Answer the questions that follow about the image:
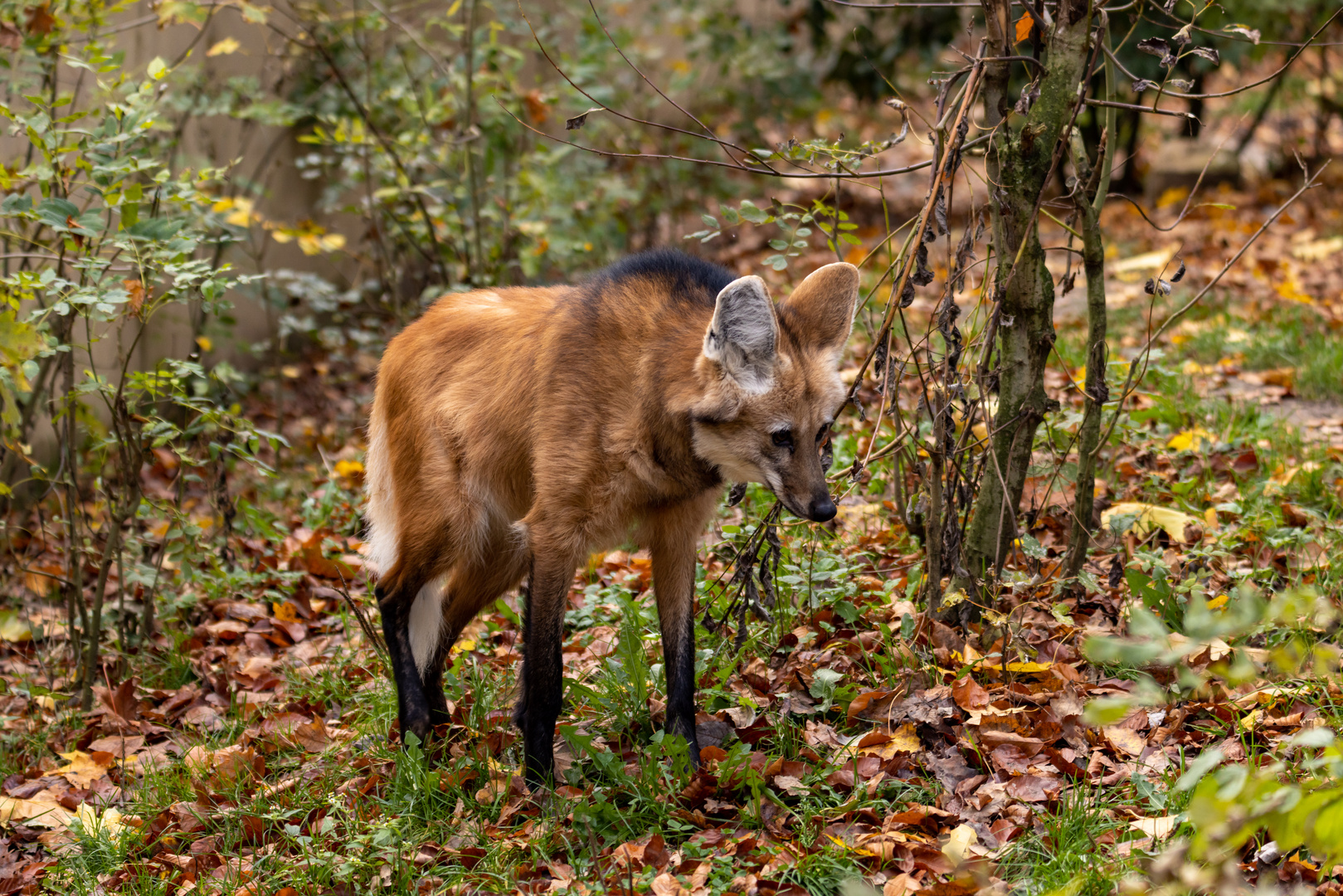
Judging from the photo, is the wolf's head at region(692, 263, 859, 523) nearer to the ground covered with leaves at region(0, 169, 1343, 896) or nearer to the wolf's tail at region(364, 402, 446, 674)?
the ground covered with leaves at region(0, 169, 1343, 896)

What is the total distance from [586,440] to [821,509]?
2.11ft

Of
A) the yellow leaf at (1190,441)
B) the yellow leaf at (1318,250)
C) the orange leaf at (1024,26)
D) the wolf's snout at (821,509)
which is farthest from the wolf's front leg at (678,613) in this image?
the yellow leaf at (1318,250)

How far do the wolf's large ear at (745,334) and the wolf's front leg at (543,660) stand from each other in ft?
2.19

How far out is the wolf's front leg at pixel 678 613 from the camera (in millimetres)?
2874

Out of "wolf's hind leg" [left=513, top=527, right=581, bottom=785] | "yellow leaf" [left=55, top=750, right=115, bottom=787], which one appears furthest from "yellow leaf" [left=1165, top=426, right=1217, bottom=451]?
"yellow leaf" [left=55, top=750, right=115, bottom=787]

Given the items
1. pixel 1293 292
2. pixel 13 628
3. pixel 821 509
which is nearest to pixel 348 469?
pixel 13 628

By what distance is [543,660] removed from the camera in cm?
279

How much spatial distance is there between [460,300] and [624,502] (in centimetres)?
106

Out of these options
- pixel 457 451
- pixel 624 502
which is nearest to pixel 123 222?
pixel 457 451

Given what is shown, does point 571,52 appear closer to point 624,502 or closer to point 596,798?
point 624,502

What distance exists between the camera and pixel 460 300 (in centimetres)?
344

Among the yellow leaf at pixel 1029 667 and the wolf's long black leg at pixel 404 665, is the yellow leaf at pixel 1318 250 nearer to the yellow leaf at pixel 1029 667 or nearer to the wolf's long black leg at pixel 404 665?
the yellow leaf at pixel 1029 667

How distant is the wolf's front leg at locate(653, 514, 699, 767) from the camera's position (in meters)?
2.87

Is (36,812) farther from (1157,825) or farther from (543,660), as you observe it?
(1157,825)
